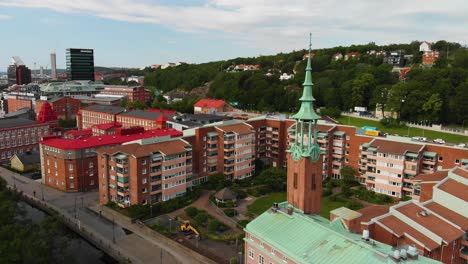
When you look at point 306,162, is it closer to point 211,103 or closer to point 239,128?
point 239,128

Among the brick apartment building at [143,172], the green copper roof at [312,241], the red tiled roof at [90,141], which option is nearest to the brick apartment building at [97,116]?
the red tiled roof at [90,141]

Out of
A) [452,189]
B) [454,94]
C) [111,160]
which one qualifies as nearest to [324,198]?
[452,189]

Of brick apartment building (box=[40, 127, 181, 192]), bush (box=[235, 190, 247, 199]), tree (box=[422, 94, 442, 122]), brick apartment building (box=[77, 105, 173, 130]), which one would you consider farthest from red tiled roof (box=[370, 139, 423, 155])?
brick apartment building (box=[77, 105, 173, 130])

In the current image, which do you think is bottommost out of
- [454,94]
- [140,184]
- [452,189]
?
[140,184]

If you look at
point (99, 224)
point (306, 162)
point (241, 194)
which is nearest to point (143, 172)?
point (99, 224)

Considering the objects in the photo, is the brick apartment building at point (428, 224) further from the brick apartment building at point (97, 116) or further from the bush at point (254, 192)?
the brick apartment building at point (97, 116)

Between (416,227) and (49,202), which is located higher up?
(416,227)

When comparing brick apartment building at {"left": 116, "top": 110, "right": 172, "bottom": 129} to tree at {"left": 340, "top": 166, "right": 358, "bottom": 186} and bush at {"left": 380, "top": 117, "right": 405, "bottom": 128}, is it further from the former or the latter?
bush at {"left": 380, "top": 117, "right": 405, "bottom": 128}

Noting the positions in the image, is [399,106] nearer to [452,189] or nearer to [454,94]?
[454,94]
